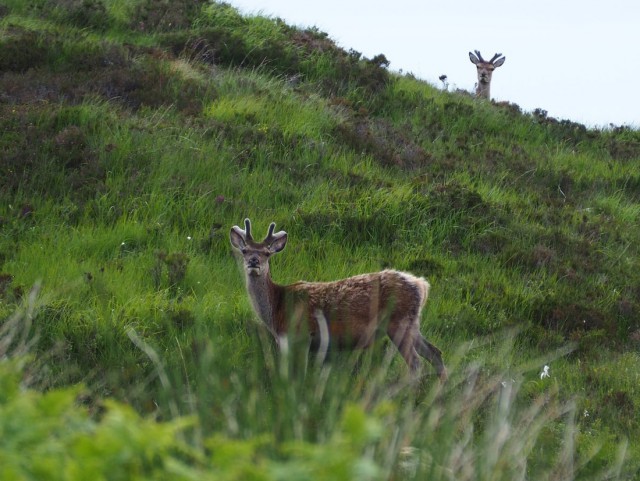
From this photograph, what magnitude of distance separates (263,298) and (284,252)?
1890 millimetres

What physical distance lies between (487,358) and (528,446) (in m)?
4.00

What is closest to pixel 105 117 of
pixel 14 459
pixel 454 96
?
pixel 454 96

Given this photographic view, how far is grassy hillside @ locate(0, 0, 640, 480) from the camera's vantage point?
4641 mm

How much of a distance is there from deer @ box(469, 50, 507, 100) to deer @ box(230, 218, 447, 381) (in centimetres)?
1303

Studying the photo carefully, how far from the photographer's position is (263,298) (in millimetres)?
9328

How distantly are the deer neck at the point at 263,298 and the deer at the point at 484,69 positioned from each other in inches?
519

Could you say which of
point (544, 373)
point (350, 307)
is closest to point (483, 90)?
point (544, 373)

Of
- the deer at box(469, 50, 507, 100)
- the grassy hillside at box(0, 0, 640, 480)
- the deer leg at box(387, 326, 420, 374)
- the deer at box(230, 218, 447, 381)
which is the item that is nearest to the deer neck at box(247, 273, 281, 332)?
the deer at box(230, 218, 447, 381)

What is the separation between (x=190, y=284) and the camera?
9969mm

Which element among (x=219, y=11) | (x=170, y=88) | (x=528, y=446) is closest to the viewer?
(x=528, y=446)

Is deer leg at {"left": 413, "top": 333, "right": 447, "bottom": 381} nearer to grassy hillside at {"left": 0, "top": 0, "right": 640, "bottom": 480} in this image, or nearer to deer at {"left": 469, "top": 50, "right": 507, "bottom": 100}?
grassy hillside at {"left": 0, "top": 0, "right": 640, "bottom": 480}

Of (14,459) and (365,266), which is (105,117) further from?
(14,459)

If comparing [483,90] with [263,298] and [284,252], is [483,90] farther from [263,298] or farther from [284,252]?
[263,298]

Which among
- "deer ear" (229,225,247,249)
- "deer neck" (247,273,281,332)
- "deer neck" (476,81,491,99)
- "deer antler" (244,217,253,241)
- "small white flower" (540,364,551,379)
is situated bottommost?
"deer neck" (247,273,281,332)
